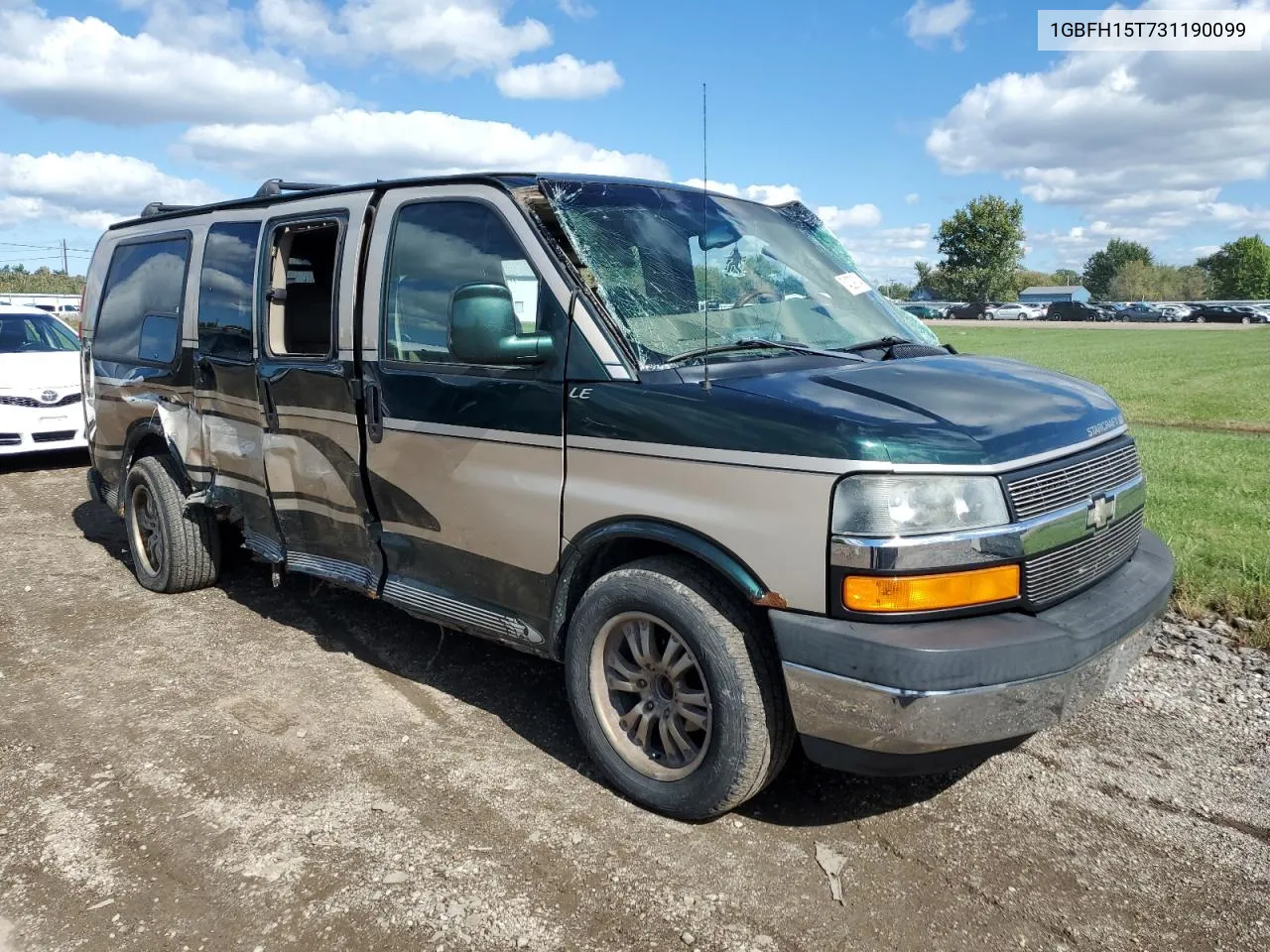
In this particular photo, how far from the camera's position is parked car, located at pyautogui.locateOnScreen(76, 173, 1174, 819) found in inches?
113

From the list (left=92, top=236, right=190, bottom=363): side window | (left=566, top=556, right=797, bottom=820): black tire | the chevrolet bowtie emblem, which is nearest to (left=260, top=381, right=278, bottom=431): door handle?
(left=92, top=236, right=190, bottom=363): side window

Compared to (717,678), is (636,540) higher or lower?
higher

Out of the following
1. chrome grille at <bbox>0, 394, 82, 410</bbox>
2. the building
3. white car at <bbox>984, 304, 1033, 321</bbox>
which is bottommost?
chrome grille at <bbox>0, 394, 82, 410</bbox>

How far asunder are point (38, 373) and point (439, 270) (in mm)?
8137

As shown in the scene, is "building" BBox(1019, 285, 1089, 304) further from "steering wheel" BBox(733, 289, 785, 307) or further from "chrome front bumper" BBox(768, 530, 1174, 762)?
"chrome front bumper" BBox(768, 530, 1174, 762)

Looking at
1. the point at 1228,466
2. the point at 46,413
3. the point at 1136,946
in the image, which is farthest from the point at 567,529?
the point at 46,413

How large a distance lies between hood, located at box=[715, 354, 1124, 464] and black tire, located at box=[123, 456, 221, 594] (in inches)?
158

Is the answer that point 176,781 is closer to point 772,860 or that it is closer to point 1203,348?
point 772,860

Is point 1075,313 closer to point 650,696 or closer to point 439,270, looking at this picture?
point 439,270

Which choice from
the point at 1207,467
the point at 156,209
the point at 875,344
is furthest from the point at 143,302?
the point at 1207,467

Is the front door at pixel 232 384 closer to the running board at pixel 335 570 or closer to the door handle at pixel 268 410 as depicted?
the door handle at pixel 268 410

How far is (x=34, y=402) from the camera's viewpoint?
10.0 m

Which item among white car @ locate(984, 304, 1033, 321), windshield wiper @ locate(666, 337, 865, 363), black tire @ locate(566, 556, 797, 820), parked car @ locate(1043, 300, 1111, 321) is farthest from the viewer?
white car @ locate(984, 304, 1033, 321)

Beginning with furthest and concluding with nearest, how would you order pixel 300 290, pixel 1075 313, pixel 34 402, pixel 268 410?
pixel 1075 313
pixel 34 402
pixel 300 290
pixel 268 410
